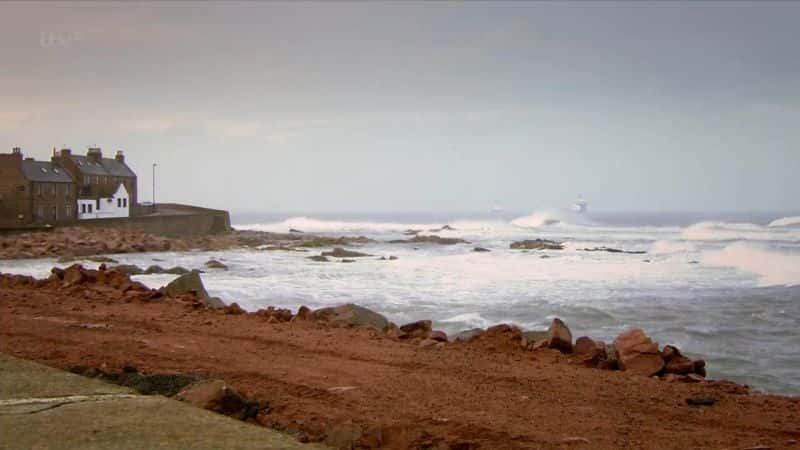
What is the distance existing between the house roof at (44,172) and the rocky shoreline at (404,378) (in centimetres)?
4300

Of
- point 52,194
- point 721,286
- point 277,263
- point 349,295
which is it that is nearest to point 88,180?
point 52,194

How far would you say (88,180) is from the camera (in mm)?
→ 57562

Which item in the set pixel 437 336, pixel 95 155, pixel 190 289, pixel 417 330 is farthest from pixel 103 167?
pixel 437 336

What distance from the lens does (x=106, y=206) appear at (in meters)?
58.9

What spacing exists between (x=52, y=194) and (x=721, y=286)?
4443cm

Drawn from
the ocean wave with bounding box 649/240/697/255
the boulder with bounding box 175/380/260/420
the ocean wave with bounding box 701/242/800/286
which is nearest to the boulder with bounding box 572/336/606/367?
the boulder with bounding box 175/380/260/420

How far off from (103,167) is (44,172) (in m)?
8.52

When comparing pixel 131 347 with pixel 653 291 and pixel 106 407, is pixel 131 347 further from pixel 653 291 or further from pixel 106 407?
pixel 653 291

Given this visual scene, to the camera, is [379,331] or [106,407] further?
[379,331]

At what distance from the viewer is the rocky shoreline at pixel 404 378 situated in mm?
5078

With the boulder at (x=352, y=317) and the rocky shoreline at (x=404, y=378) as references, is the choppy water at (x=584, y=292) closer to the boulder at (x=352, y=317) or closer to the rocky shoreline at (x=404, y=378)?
the boulder at (x=352, y=317)

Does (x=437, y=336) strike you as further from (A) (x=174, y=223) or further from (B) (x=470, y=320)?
(A) (x=174, y=223)

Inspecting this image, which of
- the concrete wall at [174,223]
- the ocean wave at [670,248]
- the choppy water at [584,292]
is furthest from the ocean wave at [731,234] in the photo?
the concrete wall at [174,223]

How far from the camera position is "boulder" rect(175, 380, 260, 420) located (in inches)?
193
